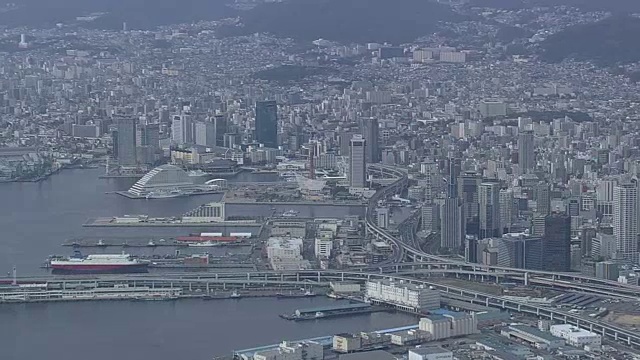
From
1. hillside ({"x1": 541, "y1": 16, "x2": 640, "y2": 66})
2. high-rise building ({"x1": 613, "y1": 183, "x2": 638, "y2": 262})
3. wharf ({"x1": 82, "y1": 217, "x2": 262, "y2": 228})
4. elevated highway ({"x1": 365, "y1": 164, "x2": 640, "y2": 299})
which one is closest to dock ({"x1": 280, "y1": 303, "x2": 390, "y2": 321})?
elevated highway ({"x1": 365, "y1": 164, "x2": 640, "y2": 299})

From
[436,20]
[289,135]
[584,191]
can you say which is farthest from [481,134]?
[436,20]

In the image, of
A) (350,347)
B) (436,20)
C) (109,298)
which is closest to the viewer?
(350,347)

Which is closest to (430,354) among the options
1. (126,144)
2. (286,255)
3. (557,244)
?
(557,244)

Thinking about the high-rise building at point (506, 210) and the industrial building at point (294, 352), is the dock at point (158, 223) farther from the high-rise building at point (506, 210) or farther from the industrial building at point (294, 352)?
the industrial building at point (294, 352)

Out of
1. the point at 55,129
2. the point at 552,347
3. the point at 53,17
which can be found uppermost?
the point at 53,17

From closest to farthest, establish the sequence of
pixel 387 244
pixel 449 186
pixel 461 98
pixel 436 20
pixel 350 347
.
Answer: pixel 350 347 < pixel 387 244 < pixel 449 186 < pixel 461 98 < pixel 436 20

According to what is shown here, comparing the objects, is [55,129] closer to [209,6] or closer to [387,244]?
[387,244]
